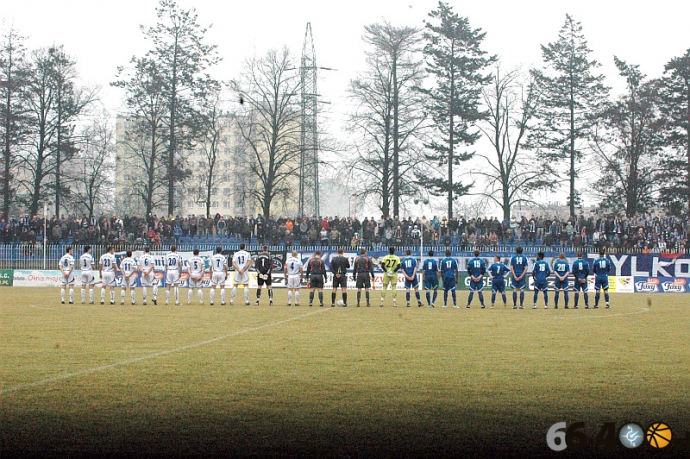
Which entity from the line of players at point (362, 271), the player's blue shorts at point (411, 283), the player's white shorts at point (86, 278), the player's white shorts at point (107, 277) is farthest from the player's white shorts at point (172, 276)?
the player's blue shorts at point (411, 283)

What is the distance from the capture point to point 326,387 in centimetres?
A: 1059

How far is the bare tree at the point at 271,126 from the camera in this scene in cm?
5094

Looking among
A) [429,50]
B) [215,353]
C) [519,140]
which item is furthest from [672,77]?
[519,140]

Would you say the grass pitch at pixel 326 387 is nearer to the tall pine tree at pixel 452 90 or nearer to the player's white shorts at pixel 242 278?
the player's white shorts at pixel 242 278

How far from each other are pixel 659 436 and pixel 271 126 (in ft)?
157

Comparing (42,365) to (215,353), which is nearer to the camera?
(42,365)

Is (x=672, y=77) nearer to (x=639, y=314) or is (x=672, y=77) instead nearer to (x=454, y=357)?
(x=639, y=314)

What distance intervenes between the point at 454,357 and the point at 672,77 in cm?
A: 1541

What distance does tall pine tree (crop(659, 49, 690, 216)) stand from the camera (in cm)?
2267

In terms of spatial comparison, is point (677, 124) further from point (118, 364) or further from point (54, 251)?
point (54, 251)

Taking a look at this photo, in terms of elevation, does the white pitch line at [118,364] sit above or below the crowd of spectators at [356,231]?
below

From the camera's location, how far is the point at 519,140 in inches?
2191

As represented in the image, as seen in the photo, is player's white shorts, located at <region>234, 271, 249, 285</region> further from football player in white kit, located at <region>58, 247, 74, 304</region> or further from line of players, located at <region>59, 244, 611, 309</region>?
football player in white kit, located at <region>58, 247, 74, 304</region>

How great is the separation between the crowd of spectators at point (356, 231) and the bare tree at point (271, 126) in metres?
7.94
